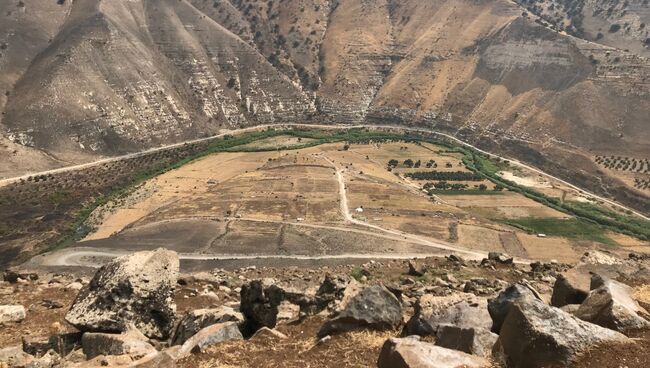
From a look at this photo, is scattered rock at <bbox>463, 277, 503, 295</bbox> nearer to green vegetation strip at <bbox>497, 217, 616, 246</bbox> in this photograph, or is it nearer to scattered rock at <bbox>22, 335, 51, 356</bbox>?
scattered rock at <bbox>22, 335, 51, 356</bbox>

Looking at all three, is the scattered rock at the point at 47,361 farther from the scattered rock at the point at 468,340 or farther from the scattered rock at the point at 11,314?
the scattered rock at the point at 468,340

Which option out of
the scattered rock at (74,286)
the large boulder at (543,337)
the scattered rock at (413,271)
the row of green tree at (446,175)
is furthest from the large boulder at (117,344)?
the row of green tree at (446,175)

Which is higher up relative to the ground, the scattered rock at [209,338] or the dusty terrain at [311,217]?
the scattered rock at [209,338]

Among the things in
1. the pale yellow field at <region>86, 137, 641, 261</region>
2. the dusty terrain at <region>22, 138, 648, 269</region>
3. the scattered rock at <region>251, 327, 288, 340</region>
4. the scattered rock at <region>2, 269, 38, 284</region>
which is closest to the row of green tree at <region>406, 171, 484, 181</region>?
the dusty terrain at <region>22, 138, 648, 269</region>

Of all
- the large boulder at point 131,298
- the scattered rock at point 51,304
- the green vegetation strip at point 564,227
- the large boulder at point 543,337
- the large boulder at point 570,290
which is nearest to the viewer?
the large boulder at point 543,337

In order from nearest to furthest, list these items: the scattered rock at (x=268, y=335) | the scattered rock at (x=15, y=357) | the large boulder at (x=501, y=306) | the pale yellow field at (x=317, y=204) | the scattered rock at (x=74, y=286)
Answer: the large boulder at (x=501, y=306) → the scattered rock at (x=15, y=357) → the scattered rock at (x=268, y=335) → the scattered rock at (x=74, y=286) → the pale yellow field at (x=317, y=204)

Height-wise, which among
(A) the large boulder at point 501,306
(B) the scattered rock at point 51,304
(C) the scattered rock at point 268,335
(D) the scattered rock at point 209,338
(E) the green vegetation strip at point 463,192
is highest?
(A) the large boulder at point 501,306

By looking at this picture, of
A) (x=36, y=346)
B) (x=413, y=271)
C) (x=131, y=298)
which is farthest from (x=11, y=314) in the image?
(x=413, y=271)

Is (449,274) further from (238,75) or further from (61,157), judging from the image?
(238,75)
